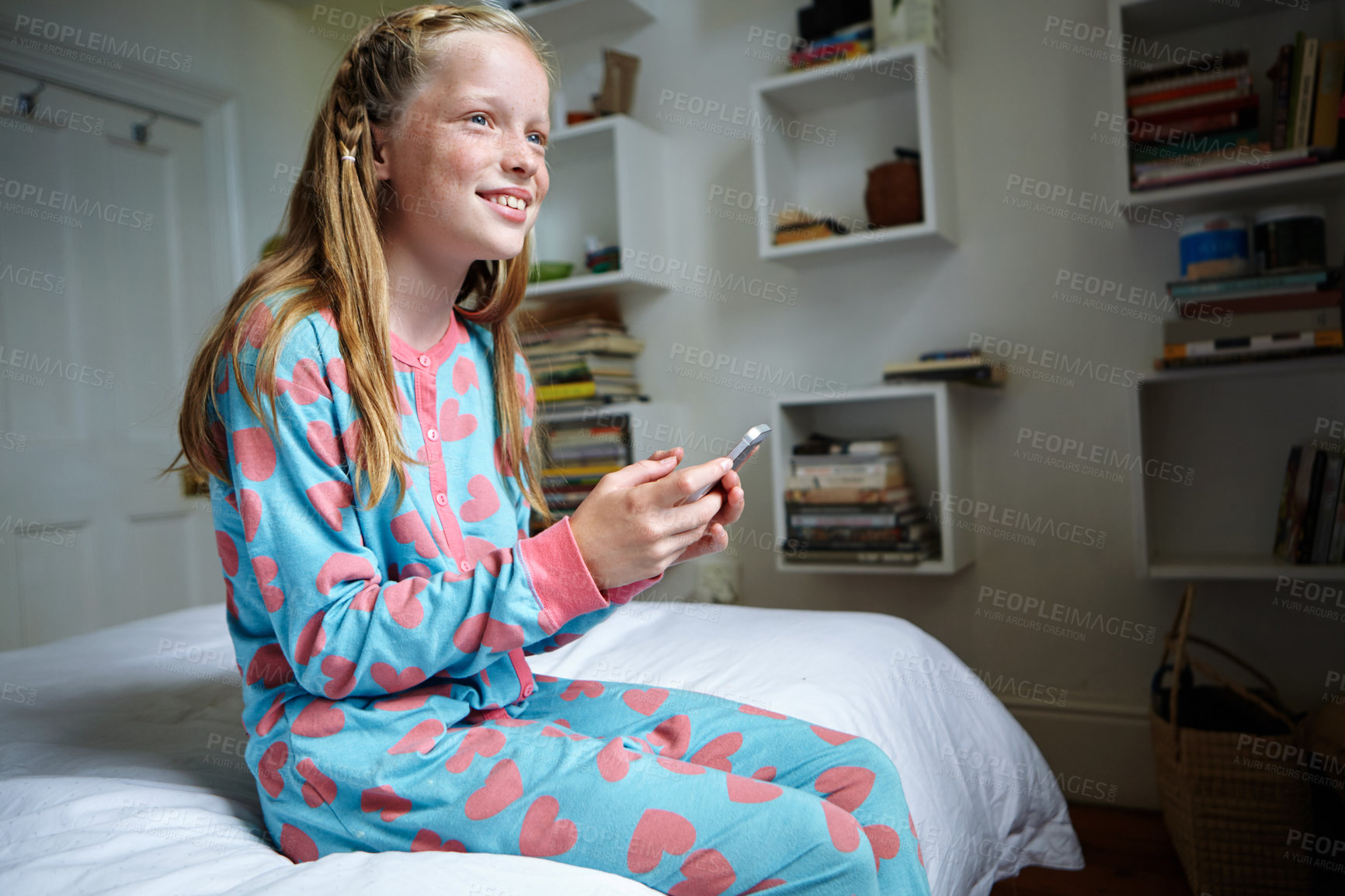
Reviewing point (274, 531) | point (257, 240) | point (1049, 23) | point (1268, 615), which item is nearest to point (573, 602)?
point (274, 531)

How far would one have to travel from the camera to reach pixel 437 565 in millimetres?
885

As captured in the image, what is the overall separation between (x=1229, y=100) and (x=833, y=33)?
0.90 m

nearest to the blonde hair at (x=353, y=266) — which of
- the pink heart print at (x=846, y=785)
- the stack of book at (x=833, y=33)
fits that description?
the pink heart print at (x=846, y=785)

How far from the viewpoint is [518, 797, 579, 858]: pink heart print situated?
0.75m

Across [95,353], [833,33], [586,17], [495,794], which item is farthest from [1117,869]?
[95,353]

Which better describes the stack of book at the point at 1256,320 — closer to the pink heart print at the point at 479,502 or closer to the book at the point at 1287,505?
the book at the point at 1287,505

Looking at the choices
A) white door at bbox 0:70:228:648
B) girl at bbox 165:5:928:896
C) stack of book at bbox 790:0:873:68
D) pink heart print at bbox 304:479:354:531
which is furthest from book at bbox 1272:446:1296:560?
white door at bbox 0:70:228:648

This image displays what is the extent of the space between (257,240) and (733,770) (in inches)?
117

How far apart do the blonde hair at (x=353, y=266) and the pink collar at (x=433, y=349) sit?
2.1 inches

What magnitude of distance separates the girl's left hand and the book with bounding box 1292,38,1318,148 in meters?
1.57

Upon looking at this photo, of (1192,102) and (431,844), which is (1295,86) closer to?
(1192,102)

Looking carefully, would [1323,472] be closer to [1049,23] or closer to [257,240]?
[1049,23]

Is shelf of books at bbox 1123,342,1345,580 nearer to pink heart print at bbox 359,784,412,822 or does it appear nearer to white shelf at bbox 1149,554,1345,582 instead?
white shelf at bbox 1149,554,1345,582

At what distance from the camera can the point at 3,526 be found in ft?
8.40
